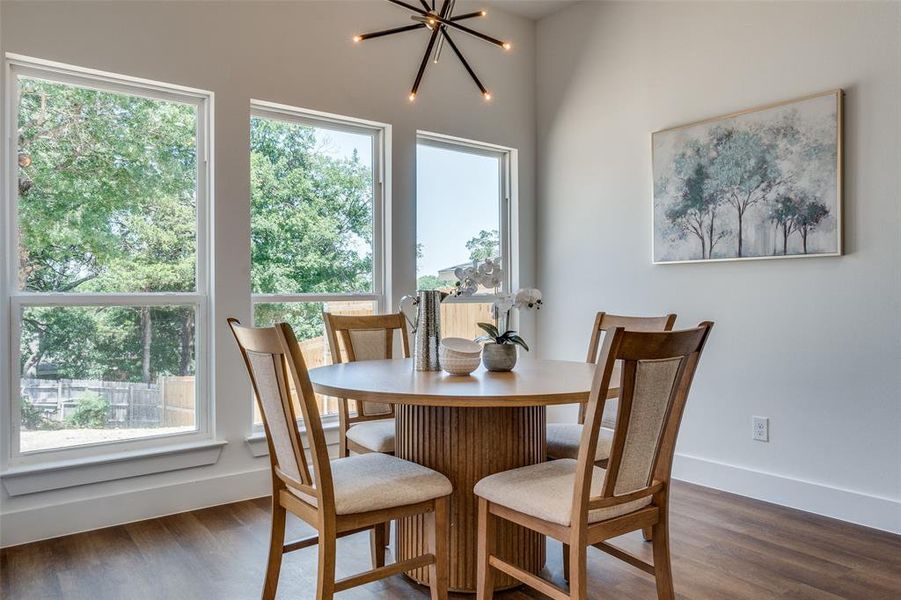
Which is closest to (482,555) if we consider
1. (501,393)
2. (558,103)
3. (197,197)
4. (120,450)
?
(501,393)

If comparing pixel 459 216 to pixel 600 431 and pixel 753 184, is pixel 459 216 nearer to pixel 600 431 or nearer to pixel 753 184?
pixel 753 184

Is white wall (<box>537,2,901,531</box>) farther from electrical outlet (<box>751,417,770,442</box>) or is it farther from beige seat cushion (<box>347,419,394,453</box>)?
beige seat cushion (<box>347,419,394,453</box>)

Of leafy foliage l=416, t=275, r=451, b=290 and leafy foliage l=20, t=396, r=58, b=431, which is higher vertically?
leafy foliage l=416, t=275, r=451, b=290

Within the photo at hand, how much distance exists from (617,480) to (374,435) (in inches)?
43.3

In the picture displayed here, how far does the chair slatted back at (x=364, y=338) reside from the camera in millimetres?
2824

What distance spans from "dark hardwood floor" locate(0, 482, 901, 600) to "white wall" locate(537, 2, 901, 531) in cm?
39

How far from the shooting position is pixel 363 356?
291cm

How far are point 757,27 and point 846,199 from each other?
41.7 inches

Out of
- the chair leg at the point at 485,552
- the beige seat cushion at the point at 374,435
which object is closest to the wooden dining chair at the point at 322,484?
the chair leg at the point at 485,552

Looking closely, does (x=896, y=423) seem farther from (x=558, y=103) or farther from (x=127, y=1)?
(x=127, y=1)

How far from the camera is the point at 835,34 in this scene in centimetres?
288

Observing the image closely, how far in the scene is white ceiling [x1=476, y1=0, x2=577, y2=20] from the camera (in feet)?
13.6

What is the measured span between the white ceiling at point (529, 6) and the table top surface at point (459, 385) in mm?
2883

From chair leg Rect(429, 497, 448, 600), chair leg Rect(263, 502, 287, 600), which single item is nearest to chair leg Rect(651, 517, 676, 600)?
chair leg Rect(429, 497, 448, 600)
